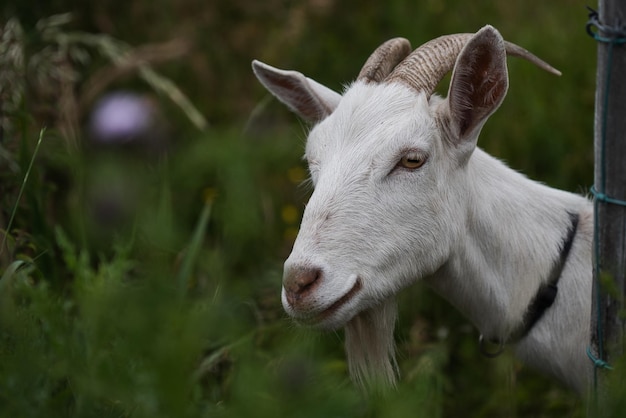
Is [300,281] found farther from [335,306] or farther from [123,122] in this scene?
[123,122]

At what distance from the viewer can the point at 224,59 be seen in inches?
247

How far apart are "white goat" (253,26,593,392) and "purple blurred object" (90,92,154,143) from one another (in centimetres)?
53

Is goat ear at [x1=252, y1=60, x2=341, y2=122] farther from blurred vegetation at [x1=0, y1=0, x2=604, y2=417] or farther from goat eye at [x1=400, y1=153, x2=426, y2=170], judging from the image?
Result: goat eye at [x1=400, y1=153, x2=426, y2=170]

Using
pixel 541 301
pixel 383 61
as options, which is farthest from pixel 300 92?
pixel 541 301

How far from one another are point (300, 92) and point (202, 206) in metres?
1.90

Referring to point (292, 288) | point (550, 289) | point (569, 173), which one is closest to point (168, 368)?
point (292, 288)

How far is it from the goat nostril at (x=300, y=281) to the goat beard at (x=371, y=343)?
19.1 inches

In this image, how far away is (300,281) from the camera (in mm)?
2410

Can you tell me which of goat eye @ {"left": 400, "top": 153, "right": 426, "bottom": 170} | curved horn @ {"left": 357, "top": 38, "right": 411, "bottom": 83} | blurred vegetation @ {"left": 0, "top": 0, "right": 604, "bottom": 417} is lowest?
blurred vegetation @ {"left": 0, "top": 0, "right": 604, "bottom": 417}

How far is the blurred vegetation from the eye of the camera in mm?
1859

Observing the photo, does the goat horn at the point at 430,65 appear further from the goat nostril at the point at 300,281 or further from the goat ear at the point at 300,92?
the goat nostril at the point at 300,281

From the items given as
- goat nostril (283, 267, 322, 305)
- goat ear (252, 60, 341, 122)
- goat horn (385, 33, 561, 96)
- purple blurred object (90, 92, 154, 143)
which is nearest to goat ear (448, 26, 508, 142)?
goat horn (385, 33, 561, 96)

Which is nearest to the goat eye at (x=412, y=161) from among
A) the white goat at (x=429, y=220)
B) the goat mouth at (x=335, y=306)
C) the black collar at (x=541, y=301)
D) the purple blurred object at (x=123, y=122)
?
the white goat at (x=429, y=220)

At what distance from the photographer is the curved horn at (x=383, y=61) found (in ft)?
9.59
